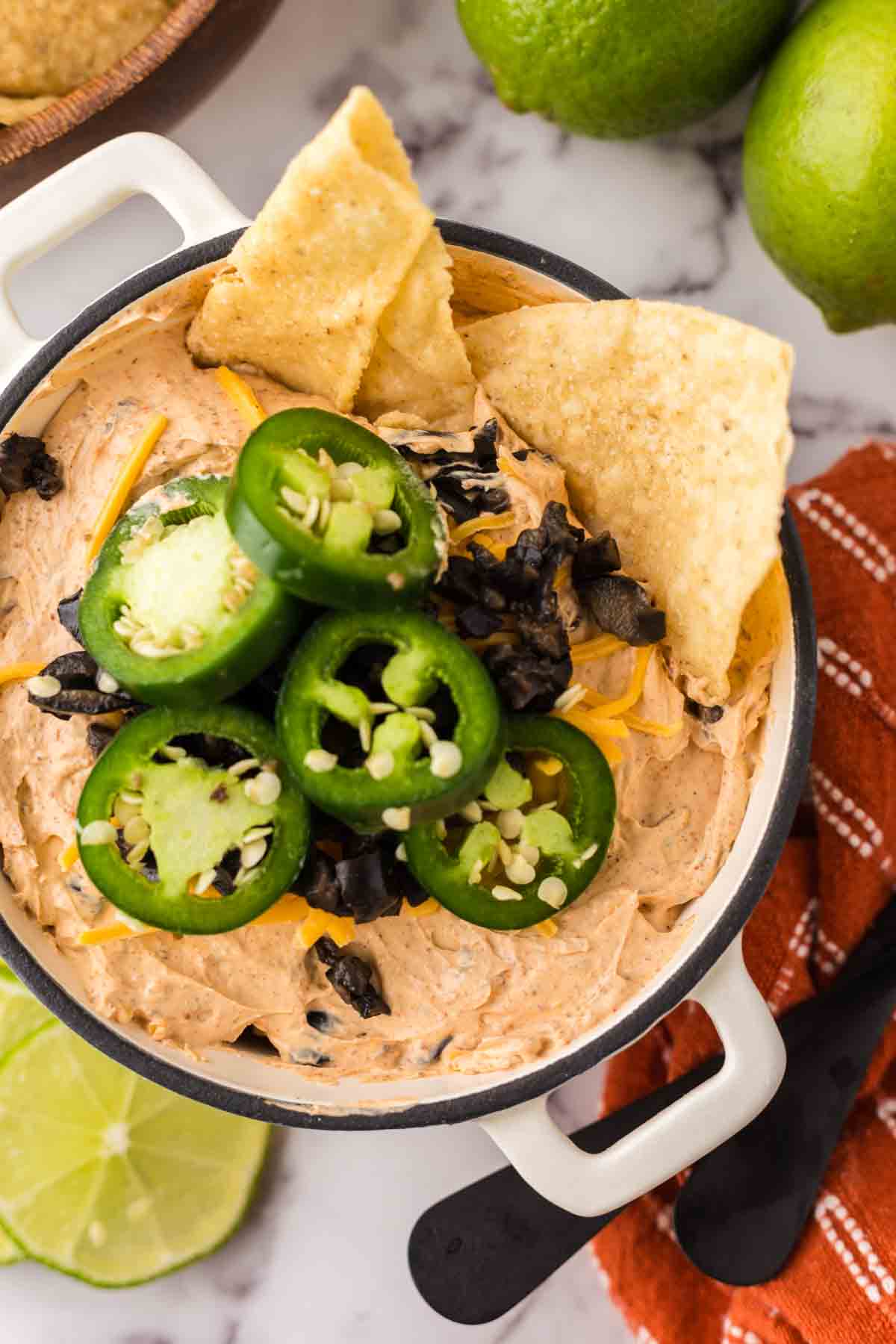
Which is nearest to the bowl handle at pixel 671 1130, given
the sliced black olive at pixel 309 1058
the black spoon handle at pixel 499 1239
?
the sliced black olive at pixel 309 1058

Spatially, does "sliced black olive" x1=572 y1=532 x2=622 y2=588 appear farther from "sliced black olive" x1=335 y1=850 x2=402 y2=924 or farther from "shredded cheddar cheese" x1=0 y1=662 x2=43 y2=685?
"shredded cheddar cheese" x1=0 y1=662 x2=43 y2=685

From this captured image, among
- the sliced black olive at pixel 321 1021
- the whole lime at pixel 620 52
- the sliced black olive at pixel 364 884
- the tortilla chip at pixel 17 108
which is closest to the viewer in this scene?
the sliced black olive at pixel 364 884

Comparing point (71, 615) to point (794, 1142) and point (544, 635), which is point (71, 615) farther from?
point (794, 1142)

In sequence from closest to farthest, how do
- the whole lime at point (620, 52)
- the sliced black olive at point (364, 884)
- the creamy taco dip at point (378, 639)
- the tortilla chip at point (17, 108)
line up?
the creamy taco dip at point (378, 639), the sliced black olive at point (364, 884), the whole lime at point (620, 52), the tortilla chip at point (17, 108)

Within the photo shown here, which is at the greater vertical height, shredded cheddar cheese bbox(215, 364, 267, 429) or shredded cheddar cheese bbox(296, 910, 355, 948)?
shredded cheddar cheese bbox(215, 364, 267, 429)

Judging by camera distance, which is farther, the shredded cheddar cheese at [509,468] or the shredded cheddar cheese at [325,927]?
the shredded cheddar cheese at [509,468]

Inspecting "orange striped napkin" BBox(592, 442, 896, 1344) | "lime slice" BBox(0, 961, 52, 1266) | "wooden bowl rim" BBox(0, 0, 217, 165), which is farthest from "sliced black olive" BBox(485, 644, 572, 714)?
"lime slice" BBox(0, 961, 52, 1266)

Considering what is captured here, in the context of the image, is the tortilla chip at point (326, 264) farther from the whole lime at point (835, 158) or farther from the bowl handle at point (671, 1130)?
the bowl handle at point (671, 1130)
